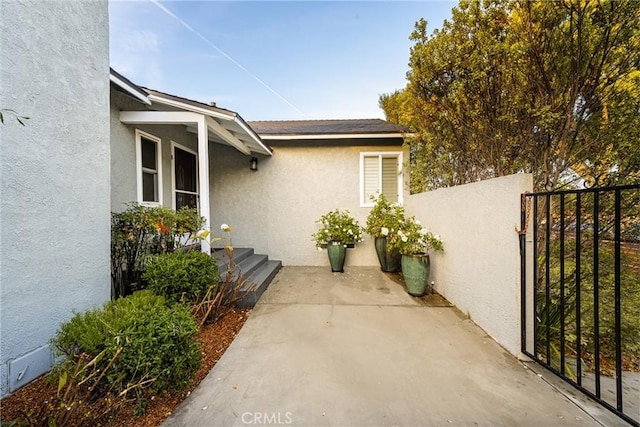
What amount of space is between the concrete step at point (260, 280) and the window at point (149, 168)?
8.26 feet

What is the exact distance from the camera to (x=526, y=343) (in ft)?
8.82

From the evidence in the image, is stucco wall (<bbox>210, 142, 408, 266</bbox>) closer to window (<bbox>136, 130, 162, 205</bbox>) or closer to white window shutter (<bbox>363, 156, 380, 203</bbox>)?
white window shutter (<bbox>363, 156, 380, 203</bbox>)

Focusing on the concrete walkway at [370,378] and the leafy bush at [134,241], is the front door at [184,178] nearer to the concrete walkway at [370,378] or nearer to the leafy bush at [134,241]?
the leafy bush at [134,241]

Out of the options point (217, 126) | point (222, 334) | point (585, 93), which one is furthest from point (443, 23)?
point (222, 334)

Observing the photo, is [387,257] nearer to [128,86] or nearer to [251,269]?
[251,269]

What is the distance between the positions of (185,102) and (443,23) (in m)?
4.52

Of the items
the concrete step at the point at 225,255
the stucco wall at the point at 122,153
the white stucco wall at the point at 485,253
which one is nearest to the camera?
the white stucco wall at the point at 485,253

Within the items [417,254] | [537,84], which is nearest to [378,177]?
[417,254]

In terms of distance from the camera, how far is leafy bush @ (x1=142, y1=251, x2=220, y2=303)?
3.35 meters

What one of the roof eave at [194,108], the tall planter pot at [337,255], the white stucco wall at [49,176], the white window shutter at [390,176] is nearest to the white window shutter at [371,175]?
the white window shutter at [390,176]

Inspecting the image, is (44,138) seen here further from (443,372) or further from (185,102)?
(443,372)

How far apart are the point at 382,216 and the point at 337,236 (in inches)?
50.7

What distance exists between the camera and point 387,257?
20.9ft

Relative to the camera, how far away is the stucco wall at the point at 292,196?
7.08 meters
